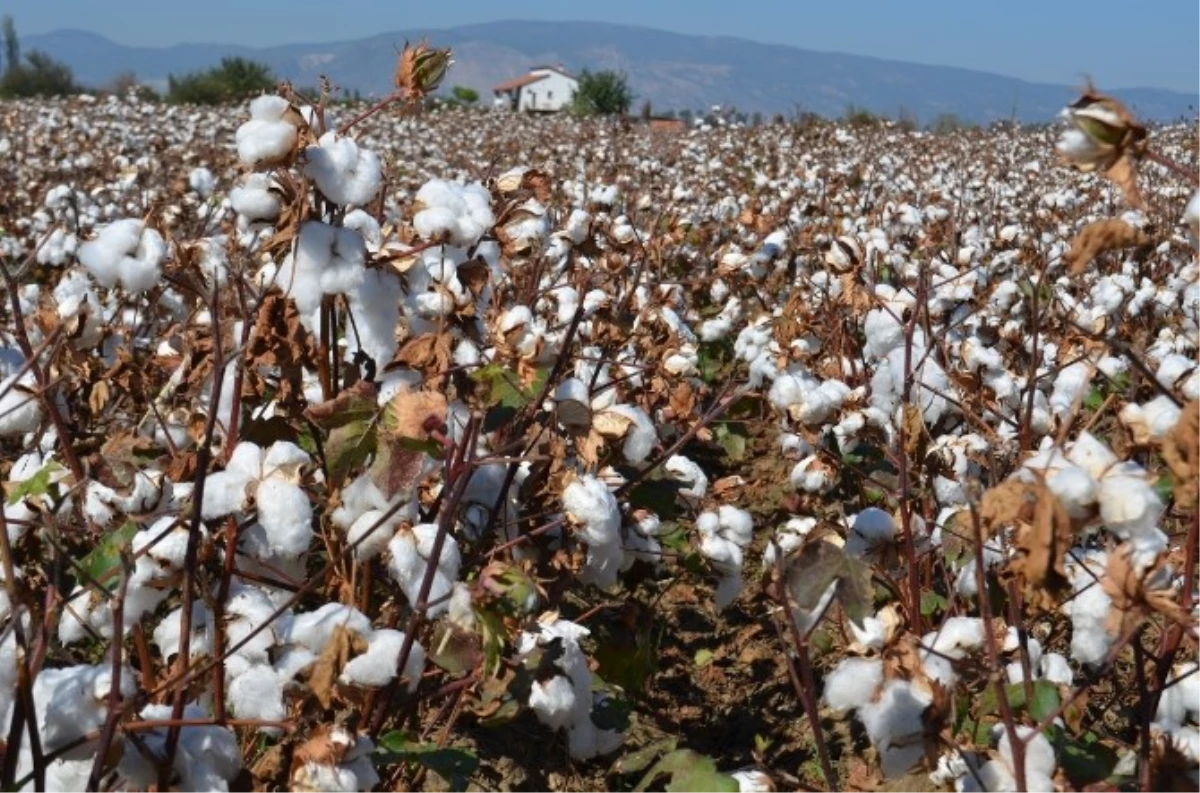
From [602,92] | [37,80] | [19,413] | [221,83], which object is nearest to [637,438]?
[19,413]

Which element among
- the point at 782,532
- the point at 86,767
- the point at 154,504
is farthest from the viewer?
the point at 782,532

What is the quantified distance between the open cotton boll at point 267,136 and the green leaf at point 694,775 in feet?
3.20

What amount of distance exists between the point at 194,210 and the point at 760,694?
134 inches

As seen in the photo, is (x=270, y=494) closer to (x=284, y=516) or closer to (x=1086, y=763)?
(x=284, y=516)

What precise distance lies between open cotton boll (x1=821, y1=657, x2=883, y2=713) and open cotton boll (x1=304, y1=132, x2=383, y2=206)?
819 millimetres

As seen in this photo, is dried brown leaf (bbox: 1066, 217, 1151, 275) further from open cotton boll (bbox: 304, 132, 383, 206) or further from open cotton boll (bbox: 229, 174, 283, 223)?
open cotton boll (bbox: 229, 174, 283, 223)

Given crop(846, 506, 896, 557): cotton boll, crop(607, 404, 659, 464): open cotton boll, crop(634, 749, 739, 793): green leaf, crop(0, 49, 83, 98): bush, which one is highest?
crop(607, 404, 659, 464): open cotton boll

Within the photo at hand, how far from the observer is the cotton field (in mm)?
1458

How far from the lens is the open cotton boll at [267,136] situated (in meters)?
1.67

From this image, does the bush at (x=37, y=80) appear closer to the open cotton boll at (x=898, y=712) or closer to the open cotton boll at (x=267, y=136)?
the open cotton boll at (x=267, y=136)

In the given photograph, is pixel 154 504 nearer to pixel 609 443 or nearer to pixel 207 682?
pixel 207 682

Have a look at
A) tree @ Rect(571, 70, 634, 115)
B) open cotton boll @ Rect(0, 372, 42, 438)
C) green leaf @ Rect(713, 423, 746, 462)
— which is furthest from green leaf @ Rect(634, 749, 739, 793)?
tree @ Rect(571, 70, 634, 115)

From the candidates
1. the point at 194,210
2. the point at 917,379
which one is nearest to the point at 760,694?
the point at 917,379

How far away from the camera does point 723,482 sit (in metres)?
2.62
